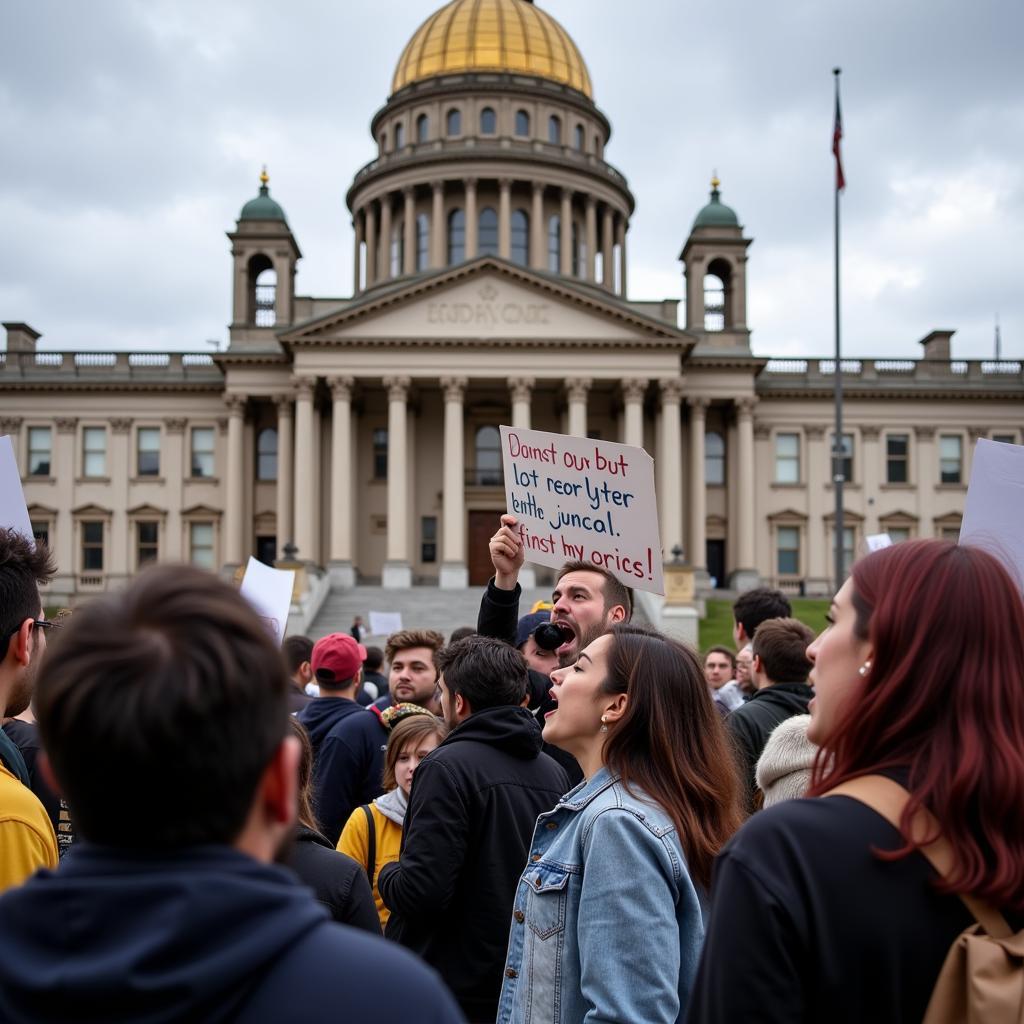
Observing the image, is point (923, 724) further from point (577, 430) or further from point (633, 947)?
point (577, 430)

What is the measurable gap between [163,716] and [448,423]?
45401 millimetres

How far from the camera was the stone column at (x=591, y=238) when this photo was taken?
6309 cm

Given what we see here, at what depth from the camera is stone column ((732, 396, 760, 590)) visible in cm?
4950

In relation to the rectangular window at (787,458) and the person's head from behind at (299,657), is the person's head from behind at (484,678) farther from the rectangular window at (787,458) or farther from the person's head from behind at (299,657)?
the rectangular window at (787,458)

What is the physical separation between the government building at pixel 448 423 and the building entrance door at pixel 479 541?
10 centimetres

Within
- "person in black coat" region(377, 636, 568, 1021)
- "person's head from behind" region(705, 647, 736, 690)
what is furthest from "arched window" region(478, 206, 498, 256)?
"person in black coat" region(377, 636, 568, 1021)

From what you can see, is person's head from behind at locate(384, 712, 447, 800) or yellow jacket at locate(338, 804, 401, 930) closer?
yellow jacket at locate(338, 804, 401, 930)

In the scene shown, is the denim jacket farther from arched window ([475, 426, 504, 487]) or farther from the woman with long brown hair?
arched window ([475, 426, 504, 487])

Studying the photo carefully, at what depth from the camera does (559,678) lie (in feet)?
13.5

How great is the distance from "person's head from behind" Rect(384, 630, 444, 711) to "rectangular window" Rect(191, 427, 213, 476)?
45811mm

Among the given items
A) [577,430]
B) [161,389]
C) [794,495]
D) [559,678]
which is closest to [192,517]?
[161,389]

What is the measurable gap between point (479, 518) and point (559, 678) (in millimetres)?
47106

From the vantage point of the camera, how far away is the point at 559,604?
5.98 meters

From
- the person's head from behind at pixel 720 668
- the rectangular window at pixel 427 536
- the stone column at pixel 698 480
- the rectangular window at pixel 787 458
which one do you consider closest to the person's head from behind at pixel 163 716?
the person's head from behind at pixel 720 668
